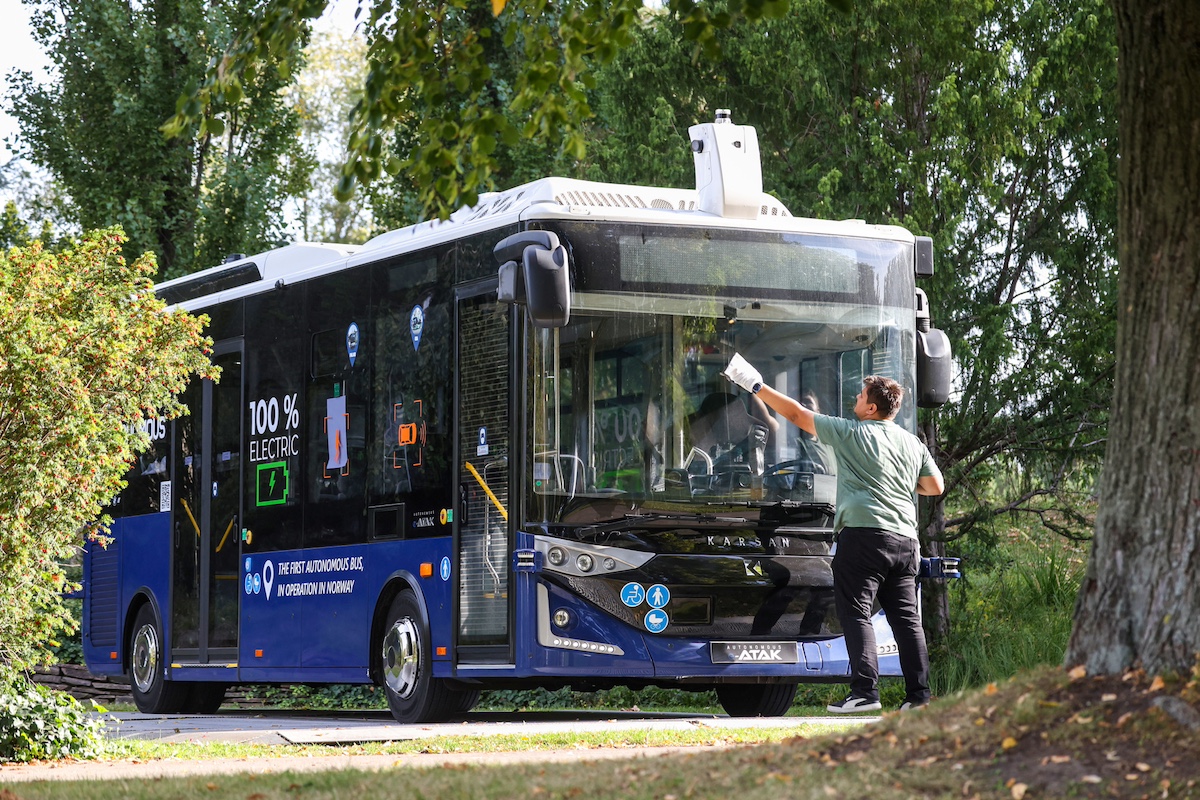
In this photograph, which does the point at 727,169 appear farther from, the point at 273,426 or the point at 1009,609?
the point at 1009,609

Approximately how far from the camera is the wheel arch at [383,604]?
39.7ft

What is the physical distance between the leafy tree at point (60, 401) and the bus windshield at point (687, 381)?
2.42m

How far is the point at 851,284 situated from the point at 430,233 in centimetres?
291

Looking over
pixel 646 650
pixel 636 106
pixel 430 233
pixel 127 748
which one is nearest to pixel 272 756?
pixel 127 748

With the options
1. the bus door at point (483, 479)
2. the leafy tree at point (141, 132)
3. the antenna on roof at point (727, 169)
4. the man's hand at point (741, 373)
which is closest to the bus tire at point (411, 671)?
the bus door at point (483, 479)

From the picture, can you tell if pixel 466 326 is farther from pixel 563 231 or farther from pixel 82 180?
pixel 82 180

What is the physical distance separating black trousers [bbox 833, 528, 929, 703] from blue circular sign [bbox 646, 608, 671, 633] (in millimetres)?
1369

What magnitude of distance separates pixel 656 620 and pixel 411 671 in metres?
1.98

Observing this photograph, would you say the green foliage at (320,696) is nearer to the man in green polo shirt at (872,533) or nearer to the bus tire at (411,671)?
the bus tire at (411,671)

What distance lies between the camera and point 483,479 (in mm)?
11500

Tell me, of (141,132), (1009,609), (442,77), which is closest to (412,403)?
(442,77)

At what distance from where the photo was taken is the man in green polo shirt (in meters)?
10.1

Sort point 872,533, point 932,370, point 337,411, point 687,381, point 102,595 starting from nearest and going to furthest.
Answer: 1. point 872,533
2. point 687,381
3. point 932,370
4. point 337,411
5. point 102,595

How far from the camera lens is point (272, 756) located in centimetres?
939
